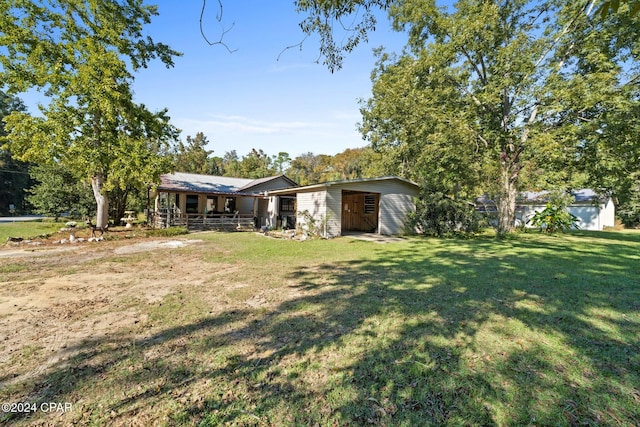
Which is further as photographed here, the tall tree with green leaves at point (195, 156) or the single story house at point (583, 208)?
the tall tree with green leaves at point (195, 156)

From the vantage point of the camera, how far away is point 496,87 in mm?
14078

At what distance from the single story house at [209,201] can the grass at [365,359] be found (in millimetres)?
13277

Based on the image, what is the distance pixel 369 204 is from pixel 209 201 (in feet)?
43.0

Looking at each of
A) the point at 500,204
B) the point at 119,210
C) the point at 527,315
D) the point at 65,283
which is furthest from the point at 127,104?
the point at 500,204

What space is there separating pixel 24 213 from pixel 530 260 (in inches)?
1984

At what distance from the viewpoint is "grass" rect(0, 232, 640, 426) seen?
2.17 meters

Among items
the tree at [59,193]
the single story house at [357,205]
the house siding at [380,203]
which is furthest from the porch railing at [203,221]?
the tree at [59,193]

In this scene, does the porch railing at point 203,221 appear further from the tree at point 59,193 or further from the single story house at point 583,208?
the single story house at point 583,208

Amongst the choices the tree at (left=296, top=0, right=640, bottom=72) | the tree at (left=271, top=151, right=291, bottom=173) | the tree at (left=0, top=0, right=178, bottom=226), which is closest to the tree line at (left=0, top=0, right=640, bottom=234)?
the tree at (left=0, top=0, right=178, bottom=226)

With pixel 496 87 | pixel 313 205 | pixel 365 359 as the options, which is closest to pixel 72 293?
pixel 365 359

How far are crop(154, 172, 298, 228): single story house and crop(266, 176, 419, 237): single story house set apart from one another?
3662 millimetres

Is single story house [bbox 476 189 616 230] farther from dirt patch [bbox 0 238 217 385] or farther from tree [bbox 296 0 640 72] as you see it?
dirt patch [bbox 0 238 217 385]

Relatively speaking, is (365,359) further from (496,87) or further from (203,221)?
(203,221)

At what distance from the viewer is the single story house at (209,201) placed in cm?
1727
